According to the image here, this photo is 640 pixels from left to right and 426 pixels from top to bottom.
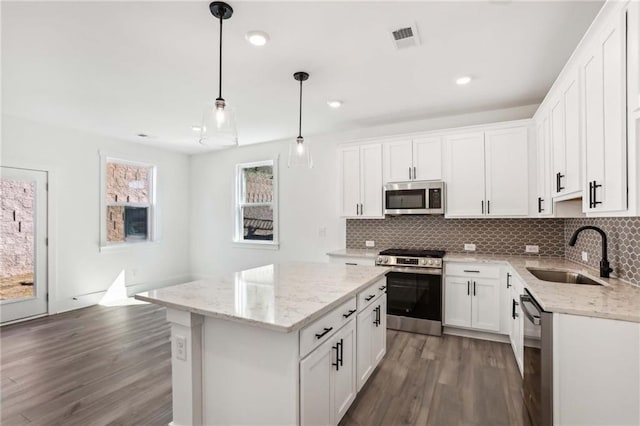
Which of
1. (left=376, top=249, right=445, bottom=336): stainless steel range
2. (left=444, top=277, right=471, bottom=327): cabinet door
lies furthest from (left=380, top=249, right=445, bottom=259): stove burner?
(left=444, top=277, right=471, bottom=327): cabinet door

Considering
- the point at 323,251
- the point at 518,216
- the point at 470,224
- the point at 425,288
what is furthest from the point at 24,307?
the point at 518,216

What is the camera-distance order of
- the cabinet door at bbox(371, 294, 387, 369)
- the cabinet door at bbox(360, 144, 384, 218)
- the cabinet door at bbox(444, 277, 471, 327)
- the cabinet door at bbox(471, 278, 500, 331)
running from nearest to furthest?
the cabinet door at bbox(371, 294, 387, 369)
the cabinet door at bbox(471, 278, 500, 331)
the cabinet door at bbox(444, 277, 471, 327)
the cabinet door at bbox(360, 144, 384, 218)

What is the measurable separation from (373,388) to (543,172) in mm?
2563

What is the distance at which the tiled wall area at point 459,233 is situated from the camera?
351 cm

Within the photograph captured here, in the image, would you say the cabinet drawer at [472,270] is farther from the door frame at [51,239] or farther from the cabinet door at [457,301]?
the door frame at [51,239]

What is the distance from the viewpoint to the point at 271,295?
72.6 inches

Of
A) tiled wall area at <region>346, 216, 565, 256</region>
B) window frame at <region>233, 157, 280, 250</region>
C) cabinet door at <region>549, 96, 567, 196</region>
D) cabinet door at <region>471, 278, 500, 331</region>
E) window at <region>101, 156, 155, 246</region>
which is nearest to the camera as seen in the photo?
cabinet door at <region>549, 96, 567, 196</region>

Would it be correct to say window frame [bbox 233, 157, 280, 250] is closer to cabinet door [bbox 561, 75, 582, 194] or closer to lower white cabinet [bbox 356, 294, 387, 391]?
lower white cabinet [bbox 356, 294, 387, 391]

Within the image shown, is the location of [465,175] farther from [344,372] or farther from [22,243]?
[22,243]

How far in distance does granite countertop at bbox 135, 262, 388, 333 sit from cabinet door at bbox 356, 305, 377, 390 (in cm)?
26

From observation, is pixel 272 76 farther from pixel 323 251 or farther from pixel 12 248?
pixel 12 248

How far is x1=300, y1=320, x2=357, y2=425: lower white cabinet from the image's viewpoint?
154 centimetres

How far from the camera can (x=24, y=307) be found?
403cm

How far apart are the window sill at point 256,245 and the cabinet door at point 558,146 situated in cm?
392
